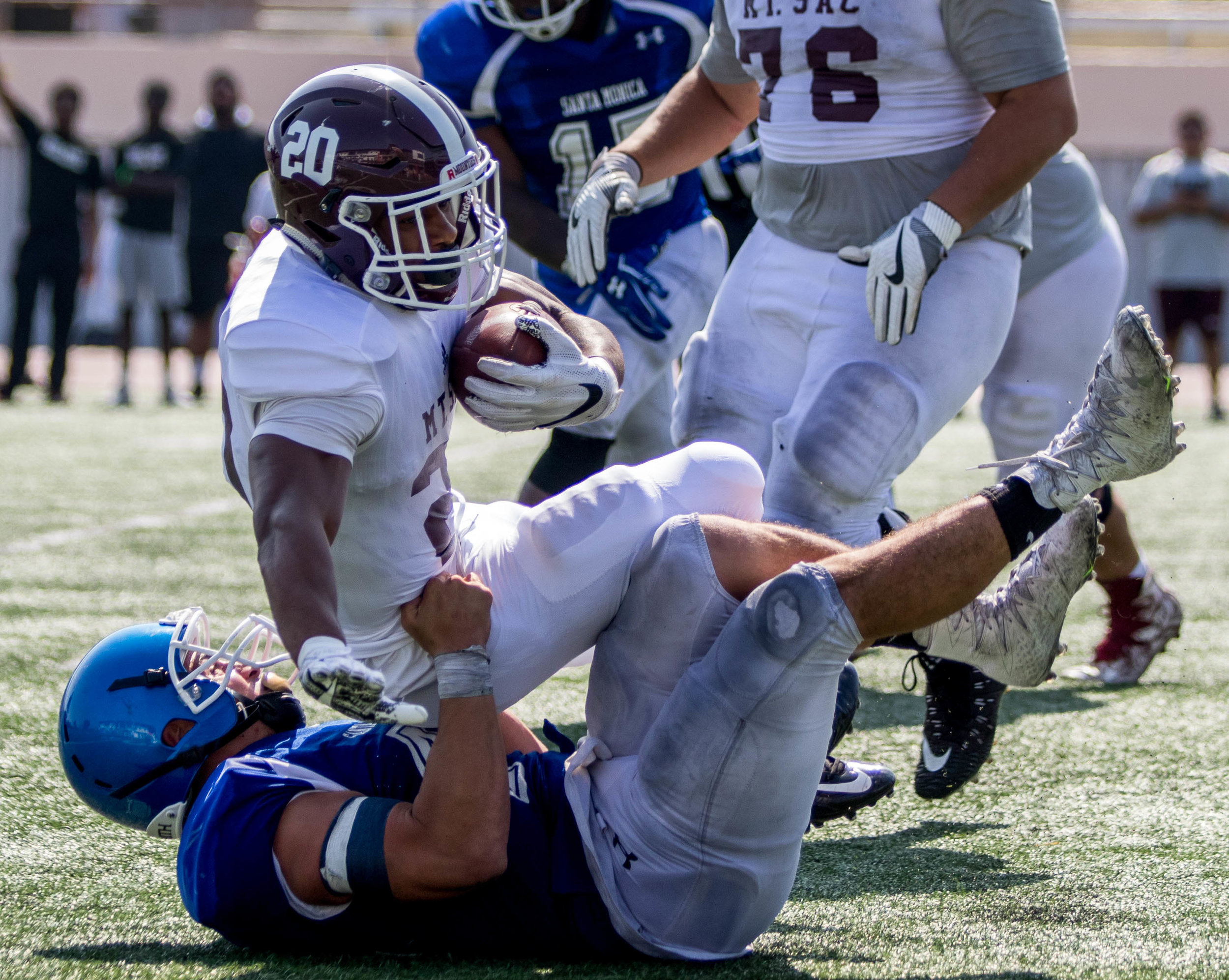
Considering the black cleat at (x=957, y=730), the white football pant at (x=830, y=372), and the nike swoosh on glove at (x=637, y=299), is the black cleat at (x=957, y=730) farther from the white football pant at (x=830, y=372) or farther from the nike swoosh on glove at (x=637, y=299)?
the nike swoosh on glove at (x=637, y=299)

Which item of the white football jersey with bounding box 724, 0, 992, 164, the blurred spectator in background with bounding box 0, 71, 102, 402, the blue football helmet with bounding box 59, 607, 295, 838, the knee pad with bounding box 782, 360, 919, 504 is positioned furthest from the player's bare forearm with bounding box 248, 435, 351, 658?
the blurred spectator in background with bounding box 0, 71, 102, 402

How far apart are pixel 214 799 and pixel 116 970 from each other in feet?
0.74

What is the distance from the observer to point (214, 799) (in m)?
1.92

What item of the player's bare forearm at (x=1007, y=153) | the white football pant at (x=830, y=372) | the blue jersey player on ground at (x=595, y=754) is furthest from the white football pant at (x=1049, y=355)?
the blue jersey player on ground at (x=595, y=754)

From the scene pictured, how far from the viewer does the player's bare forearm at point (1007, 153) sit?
2.61 metres

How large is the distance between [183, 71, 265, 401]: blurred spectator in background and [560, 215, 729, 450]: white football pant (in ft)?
21.6

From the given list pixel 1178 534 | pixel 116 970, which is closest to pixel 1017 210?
pixel 116 970

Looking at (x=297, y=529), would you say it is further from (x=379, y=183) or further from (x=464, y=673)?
(x=379, y=183)

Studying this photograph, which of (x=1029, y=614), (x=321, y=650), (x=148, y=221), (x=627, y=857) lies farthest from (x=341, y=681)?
(x=148, y=221)

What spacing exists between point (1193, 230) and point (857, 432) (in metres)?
8.16

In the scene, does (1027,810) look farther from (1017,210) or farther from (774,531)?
(1017,210)

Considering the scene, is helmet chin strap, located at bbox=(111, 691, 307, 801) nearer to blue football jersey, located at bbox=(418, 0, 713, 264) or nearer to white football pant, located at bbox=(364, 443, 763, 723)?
white football pant, located at bbox=(364, 443, 763, 723)

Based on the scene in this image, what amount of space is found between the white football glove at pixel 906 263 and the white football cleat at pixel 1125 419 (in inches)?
19.3

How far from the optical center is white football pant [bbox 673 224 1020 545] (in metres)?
2.62
